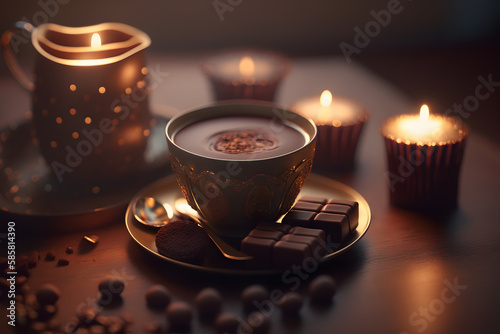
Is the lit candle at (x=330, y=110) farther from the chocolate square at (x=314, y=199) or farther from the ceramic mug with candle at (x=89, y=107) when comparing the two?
the ceramic mug with candle at (x=89, y=107)

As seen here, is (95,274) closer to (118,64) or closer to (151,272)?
(151,272)

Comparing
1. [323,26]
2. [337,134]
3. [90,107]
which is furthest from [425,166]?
[323,26]

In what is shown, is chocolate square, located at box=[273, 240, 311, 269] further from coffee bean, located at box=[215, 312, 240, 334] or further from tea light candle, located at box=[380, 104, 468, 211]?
tea light candle, located at box=[380, 104, 468, 211]

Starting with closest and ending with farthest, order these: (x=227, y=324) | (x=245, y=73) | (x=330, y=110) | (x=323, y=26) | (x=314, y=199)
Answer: (x=227, y=324) < (x=314, y=199) < (x=330, y=110) < (x=245, y=73) < (x=323, y=26)

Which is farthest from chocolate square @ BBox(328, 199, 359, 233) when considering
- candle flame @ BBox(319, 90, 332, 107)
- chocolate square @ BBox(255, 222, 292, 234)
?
candle flame @ BBox(319, 90, 332, 107)

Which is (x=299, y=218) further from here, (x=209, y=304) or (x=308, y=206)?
(x=209, y=304)

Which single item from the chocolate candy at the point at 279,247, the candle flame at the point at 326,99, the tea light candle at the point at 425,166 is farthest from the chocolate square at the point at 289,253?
the candle flame at the point at 326,99

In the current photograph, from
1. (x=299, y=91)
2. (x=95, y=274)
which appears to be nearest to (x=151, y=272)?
(x=95, y=274)
